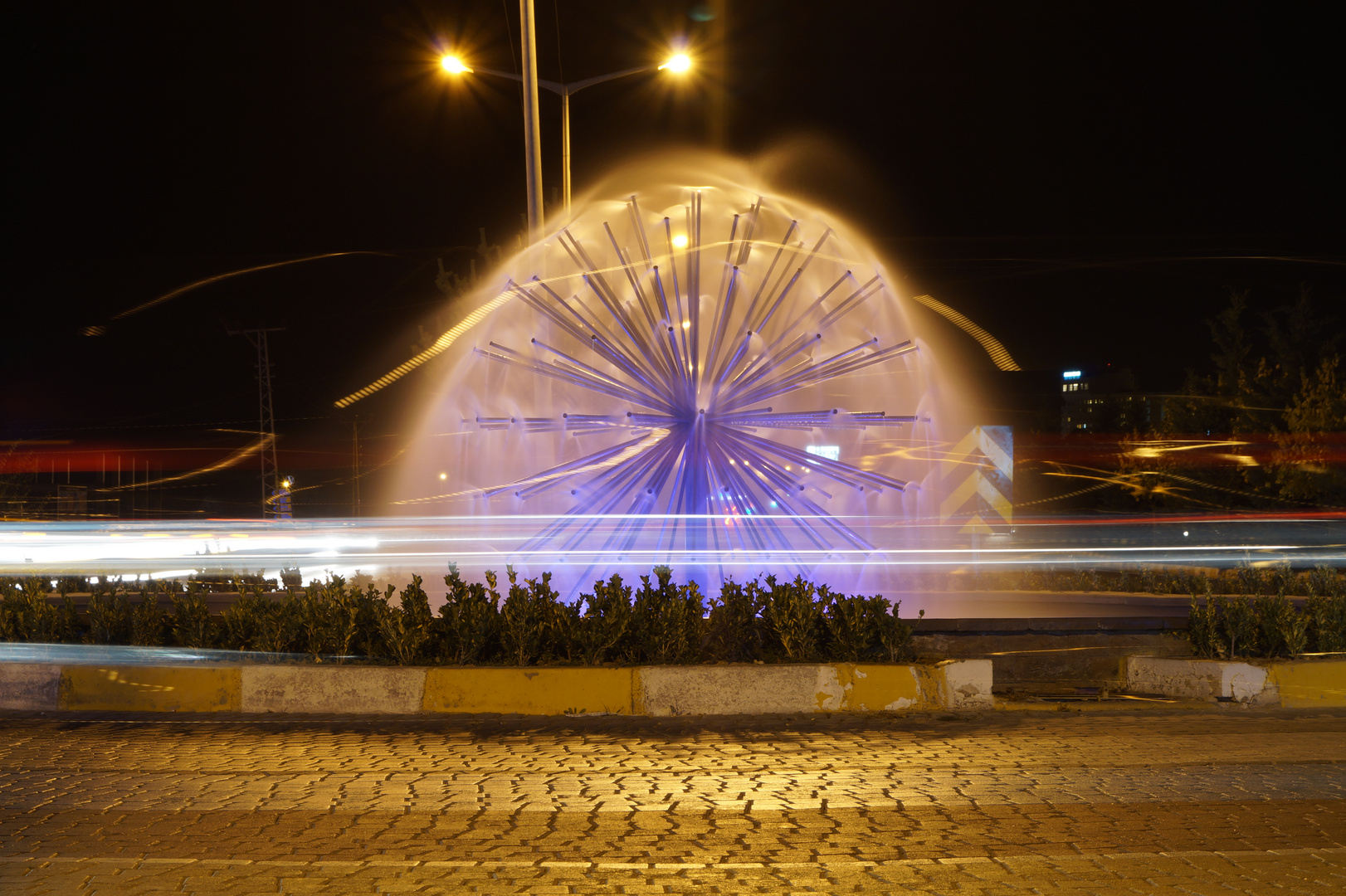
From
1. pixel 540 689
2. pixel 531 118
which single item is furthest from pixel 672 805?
pixel 531 118

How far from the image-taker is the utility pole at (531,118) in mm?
12570

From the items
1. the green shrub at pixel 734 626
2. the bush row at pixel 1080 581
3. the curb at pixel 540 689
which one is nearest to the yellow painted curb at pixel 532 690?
the curb at pixel 540 689

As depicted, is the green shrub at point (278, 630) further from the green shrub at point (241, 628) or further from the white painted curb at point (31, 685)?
the white painted curb at point (31, 685)

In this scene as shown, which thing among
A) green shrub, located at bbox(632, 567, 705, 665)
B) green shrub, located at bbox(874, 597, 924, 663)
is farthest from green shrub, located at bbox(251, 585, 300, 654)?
green shrub, located at bbox(874, 597, 924, 663)

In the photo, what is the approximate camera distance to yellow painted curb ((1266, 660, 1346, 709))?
25.2ft

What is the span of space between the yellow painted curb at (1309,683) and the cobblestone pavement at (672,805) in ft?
1.43

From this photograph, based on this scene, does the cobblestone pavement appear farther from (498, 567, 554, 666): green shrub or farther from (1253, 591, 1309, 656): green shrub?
(1253, 591, 1309, 656): green shrub

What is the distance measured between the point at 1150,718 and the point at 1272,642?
1.63 metres

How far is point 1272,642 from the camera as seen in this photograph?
812cm

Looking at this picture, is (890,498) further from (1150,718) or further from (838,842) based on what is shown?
(838,842)

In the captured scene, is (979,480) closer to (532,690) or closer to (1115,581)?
(1115,581)

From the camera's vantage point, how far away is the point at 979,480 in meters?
15.1

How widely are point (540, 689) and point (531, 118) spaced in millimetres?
7955

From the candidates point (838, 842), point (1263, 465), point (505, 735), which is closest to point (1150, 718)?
point (838, 842)
